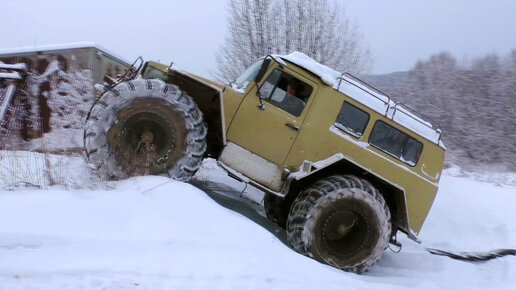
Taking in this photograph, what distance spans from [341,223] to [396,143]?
146 centimetres

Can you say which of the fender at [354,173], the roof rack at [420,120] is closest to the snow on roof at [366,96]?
the roof rack at [420,120]

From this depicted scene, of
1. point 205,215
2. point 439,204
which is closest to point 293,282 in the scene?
point 205,215

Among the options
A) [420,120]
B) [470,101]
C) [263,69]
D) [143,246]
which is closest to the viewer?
[143,246]

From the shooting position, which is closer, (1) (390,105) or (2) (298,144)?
(2) (298,144)

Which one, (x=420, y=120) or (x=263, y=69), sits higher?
(x=420, y=120)

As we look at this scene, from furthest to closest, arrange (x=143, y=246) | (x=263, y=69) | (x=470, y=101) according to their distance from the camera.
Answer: (x=470, y=101), (x=263, y=69), (x=143, y=246)

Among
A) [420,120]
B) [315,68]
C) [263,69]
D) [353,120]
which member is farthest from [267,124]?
[420,120]

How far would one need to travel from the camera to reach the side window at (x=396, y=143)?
6219 mm

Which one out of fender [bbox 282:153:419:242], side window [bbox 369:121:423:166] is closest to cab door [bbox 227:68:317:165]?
fender [bbox 282:153:419:242]

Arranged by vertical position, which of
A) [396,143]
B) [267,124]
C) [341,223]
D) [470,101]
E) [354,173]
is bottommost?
[341,223]

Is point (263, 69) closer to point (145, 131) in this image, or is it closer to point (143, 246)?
point (145, 131)

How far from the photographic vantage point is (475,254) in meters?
7.59

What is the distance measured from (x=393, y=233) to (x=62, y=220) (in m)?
4.83

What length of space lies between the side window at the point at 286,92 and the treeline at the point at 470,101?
63.5 ft
